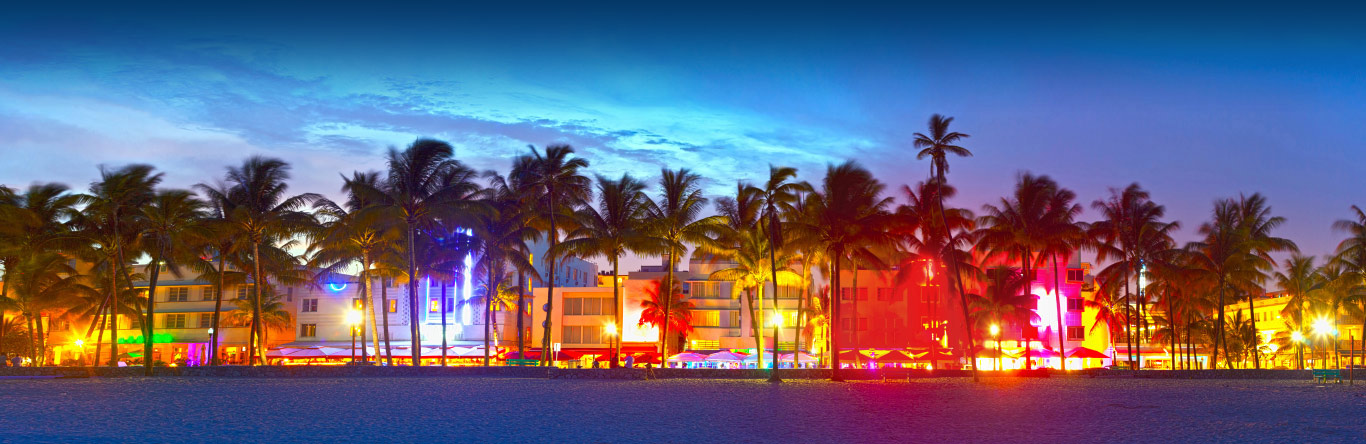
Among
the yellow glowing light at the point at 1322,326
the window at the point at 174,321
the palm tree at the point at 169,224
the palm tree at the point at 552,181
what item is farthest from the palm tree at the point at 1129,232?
the window at the point at 174,321

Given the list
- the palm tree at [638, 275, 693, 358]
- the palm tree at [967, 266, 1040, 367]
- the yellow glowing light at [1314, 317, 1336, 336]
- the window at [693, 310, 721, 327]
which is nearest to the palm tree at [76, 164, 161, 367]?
the palm tree at [638, 275, 693, 358]

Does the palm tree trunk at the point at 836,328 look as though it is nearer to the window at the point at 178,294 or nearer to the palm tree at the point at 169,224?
the palm tree at the point at 169,224

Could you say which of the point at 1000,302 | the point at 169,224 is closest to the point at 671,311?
the point at 1000,302

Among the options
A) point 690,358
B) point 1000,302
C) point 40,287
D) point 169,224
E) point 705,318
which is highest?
point 169,224

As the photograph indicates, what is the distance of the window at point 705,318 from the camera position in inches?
2965

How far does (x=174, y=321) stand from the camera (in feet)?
253

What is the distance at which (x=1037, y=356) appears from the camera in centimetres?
7181

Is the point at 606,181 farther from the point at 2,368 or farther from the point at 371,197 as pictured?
the point at 2,368

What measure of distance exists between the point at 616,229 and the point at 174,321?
4308 cm

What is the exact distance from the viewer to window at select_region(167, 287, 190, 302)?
3078 inches

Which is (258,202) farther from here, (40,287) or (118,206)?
(40,287)

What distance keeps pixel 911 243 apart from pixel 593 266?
152 feet

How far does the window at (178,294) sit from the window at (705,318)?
36251 millimetres

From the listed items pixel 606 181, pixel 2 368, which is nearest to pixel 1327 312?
pixel 606 181
